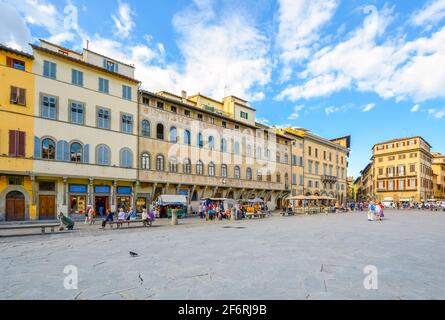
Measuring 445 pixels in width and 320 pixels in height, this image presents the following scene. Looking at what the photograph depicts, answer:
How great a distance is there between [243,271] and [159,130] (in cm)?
2643

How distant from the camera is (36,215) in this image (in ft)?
77.3

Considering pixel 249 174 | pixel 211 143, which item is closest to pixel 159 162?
pixel 211 143

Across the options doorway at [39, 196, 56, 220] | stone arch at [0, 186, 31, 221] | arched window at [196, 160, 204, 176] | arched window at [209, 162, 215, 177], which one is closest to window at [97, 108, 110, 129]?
doorway at [39, 196, 56, 220]

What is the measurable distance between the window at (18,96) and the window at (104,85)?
6.18m

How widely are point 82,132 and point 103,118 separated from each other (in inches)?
93.6

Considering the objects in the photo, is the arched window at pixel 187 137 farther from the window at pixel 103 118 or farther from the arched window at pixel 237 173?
the window at pixel 103 118

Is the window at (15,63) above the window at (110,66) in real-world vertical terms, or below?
below

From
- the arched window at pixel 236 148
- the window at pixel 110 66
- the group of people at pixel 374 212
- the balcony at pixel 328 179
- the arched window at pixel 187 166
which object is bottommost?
the group of people at pixel 374 212

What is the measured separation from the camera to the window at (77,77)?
25916mm

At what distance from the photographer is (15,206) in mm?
22844

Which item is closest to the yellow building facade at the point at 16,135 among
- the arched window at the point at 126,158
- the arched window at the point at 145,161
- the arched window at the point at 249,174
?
the arched window at the point at 126,158

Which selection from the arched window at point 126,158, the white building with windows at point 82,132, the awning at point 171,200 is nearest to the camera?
the white building with windows at point 82,132

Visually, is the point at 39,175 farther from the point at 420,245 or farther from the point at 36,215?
the point at 420,245
